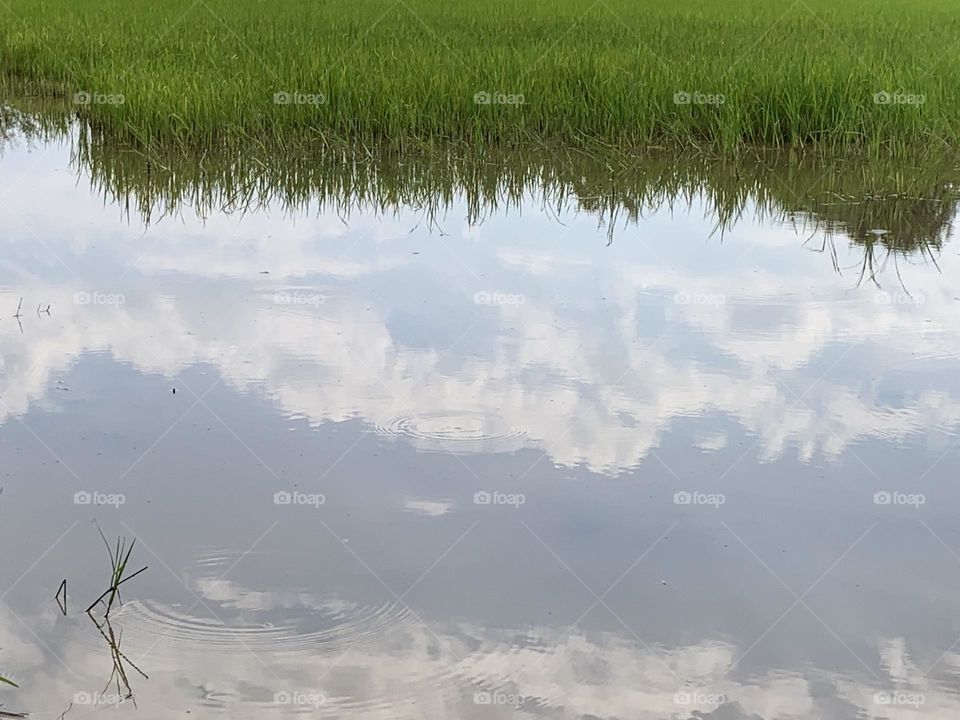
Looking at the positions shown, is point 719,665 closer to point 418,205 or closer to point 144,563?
point 144,563

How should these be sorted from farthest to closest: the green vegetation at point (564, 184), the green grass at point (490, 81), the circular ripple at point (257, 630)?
1. the green grass at point (490, 81)
2. the green vegetation at point (564, 184)
3. the circular ripple at point (257, 630)

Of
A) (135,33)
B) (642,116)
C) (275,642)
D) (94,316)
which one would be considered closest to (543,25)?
(135,33)

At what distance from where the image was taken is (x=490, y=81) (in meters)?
8.01

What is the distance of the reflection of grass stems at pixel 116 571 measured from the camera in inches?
96.7

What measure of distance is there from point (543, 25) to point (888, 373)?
928 cm

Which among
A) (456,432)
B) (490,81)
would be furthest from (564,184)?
(456,432)

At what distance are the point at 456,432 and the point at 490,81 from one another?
5.06 metres

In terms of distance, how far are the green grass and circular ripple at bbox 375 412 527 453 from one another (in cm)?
439

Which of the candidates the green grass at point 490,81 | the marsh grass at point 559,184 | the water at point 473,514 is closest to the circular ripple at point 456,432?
the water at point 473,514

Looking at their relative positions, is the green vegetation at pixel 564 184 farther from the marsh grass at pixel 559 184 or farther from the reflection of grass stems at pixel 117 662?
the reflection of grass stems at pixel 117 662

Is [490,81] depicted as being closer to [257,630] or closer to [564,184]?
[564,184]

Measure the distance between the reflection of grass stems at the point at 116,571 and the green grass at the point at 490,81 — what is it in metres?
5.04

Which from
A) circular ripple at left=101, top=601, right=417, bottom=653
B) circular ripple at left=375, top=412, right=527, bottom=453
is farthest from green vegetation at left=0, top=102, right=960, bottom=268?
circular ripple at left=101, top=601, right=417, bottom=653

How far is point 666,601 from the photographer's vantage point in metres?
→ 2.51
